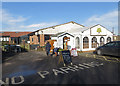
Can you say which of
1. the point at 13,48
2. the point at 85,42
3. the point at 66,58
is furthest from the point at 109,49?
the point at 13,48

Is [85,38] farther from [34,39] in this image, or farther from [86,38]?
[34,39]

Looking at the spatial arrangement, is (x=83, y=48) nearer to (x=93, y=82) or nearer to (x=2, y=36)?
(x=93, y=82)

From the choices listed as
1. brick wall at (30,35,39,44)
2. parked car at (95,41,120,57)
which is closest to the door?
parked car at (95,41,120,57)

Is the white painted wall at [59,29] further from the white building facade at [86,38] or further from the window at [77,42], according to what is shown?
the window at [77,42]

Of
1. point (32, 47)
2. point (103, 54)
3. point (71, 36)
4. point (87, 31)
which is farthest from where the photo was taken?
point (32, 47)

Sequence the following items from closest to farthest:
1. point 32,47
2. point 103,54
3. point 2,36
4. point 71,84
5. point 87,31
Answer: point 71,84 < point 103,54 < point 87,31 < point 32,47 < point 2,36

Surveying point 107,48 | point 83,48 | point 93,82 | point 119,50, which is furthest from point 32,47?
point 93,82

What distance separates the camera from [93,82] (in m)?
4.65

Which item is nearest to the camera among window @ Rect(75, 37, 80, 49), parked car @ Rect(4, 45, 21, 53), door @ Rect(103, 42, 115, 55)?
door @ Rect(103, 42, 115, 55)

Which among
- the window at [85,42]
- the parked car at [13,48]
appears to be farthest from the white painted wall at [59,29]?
the window at [85,42]

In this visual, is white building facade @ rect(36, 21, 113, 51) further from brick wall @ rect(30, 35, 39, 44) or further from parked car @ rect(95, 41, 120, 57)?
brick wall @ rect(30, 35, 39, 44)

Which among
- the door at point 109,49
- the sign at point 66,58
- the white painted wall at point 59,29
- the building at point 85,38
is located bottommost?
the sign at point 66,58

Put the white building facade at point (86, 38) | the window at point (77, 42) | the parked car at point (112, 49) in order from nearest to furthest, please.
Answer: the parked car at point (112, 49) < the white building facade at point (86, 38) < the window at point (77, 42)

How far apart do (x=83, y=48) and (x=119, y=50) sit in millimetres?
5881
